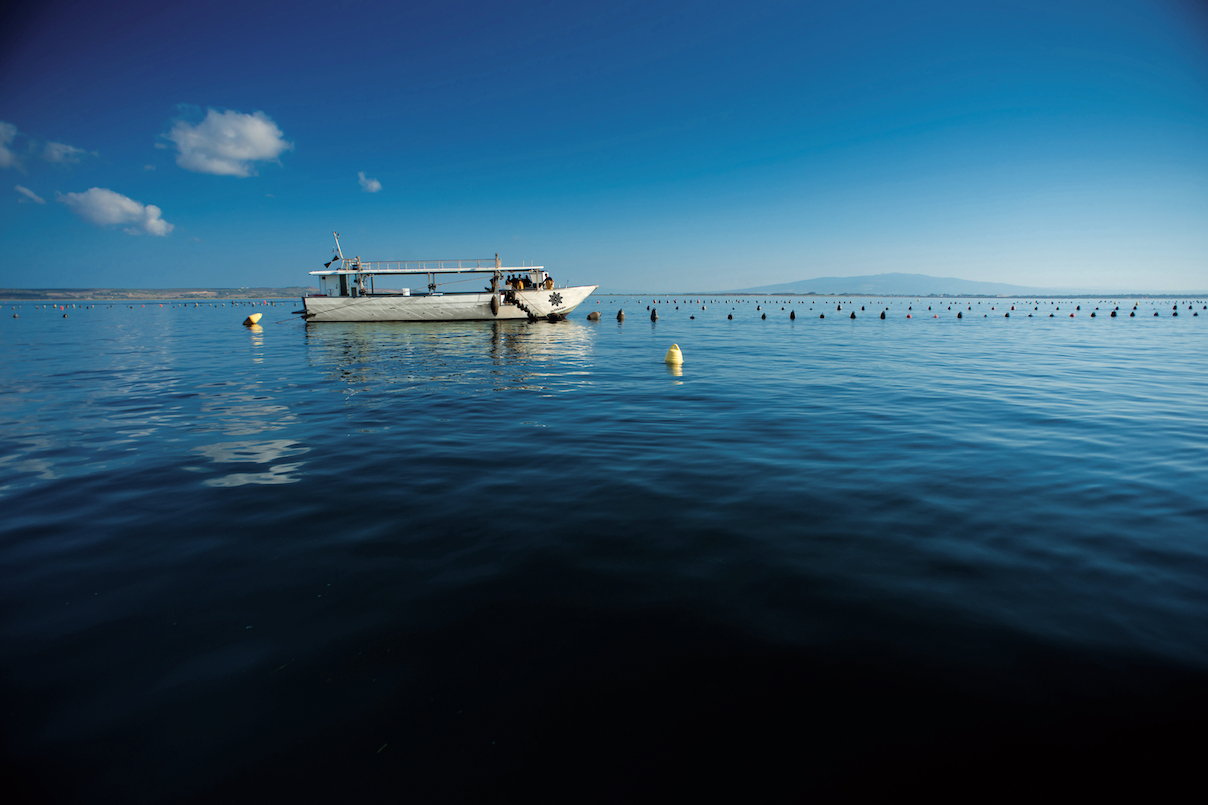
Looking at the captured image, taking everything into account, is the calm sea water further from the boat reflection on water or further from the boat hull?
the boat hull

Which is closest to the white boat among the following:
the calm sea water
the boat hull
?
the boat hull

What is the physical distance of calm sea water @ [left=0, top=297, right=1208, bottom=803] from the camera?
3371 mm

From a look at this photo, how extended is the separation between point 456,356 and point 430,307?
26970mm

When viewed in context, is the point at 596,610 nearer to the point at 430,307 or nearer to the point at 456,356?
the point at 456,356

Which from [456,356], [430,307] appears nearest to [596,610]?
[456,356]

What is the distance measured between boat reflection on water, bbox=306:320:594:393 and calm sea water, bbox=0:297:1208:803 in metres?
7.64

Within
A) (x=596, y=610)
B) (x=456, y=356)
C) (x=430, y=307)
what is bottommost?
(x=596, y=610)

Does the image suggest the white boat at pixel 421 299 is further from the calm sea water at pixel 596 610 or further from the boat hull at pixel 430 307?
the calm sea water at pixel 596 610

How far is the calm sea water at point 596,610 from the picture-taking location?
Result: 3371 millimetres

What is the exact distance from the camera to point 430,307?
51719 mm

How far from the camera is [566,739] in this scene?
348cm

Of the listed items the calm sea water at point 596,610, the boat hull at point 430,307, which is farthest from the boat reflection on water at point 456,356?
the calm sea water at point 596,610

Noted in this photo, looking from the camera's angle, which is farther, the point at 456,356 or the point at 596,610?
the point at 456,356

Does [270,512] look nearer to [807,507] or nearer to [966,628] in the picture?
[807,507]
